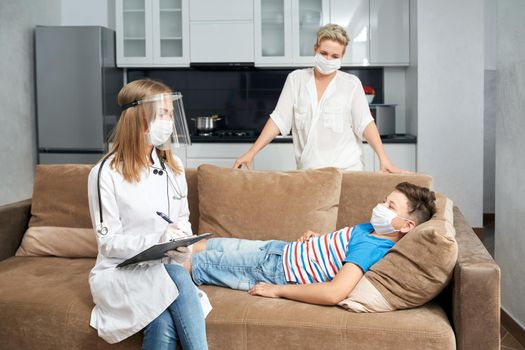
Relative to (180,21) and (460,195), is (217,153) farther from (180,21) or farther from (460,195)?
(460,195)

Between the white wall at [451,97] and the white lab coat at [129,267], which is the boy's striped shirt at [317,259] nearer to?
the white lab coat at [129,267]

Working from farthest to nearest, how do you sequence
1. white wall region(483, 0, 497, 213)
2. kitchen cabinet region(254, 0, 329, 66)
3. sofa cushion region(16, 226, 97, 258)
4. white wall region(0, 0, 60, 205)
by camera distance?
1. white wall region(483, 0, 497, 213)
2. kitchen cabinet region(254, 0, 329, 66)
3. white wall region(0, 0, 60, 205)
4. sofa cushion region(16, 226, 97, 258)

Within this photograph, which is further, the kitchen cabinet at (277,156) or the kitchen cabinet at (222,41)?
the kitchen cabinet at (222,41)

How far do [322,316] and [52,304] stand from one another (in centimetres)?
96

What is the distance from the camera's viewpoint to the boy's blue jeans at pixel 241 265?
252cm

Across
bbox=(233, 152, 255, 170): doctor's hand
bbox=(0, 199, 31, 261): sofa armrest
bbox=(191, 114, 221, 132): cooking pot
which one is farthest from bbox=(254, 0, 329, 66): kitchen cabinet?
bbox=(0, 199, 31, 261): sofa armrest

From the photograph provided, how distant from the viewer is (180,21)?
555 cm

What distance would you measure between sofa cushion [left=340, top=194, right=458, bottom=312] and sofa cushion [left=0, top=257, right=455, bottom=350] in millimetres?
44

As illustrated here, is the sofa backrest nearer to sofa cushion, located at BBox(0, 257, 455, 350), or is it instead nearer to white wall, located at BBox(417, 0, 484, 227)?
sofa cushion, located at BBox(0, 257, 455, 350)

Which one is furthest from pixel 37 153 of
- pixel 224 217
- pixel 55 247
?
pixel 224 217

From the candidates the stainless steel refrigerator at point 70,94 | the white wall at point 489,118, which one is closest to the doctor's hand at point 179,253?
the stainless steel refrigerator at point 70,94

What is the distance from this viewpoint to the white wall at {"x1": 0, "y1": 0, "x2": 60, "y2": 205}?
503 centimetres

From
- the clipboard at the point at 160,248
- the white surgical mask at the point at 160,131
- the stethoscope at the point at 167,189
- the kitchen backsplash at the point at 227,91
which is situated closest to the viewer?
the clipboard at the point at 160,248

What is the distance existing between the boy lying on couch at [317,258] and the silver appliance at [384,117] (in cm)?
276
